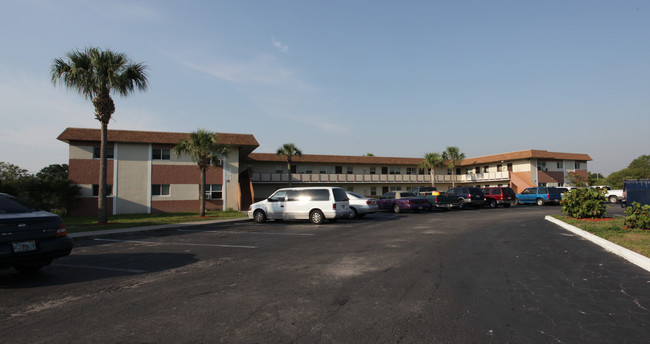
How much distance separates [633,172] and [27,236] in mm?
87382

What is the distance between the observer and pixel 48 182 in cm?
2533

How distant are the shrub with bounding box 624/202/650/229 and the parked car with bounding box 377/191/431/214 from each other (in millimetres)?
13434

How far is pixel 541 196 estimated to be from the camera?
3241 cm

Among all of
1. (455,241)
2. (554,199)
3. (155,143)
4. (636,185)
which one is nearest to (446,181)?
(554,199)

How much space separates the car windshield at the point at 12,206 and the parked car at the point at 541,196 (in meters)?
36.0

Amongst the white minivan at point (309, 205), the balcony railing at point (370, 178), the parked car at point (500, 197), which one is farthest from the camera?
the balcony railing at point (370, 178)

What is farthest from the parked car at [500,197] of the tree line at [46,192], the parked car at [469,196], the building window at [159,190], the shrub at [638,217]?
the tree line at [46,192]

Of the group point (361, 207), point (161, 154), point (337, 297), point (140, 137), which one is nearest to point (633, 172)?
point (361, 207)

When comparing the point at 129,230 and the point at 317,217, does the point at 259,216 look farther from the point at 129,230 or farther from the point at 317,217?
the point at 129,230

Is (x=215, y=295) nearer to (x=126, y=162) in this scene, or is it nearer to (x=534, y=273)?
(x=534, y=273)

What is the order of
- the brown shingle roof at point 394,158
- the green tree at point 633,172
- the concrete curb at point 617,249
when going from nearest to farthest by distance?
1. the concrete curb at point 617,249
2. the brown shingle roof at point 394,158
3. the green tree at point 633,172

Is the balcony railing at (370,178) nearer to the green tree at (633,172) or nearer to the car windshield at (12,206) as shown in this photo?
the green tree at (633,172)

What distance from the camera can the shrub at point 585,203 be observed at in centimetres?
1520

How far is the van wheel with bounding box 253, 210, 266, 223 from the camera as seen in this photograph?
18.5 meters
